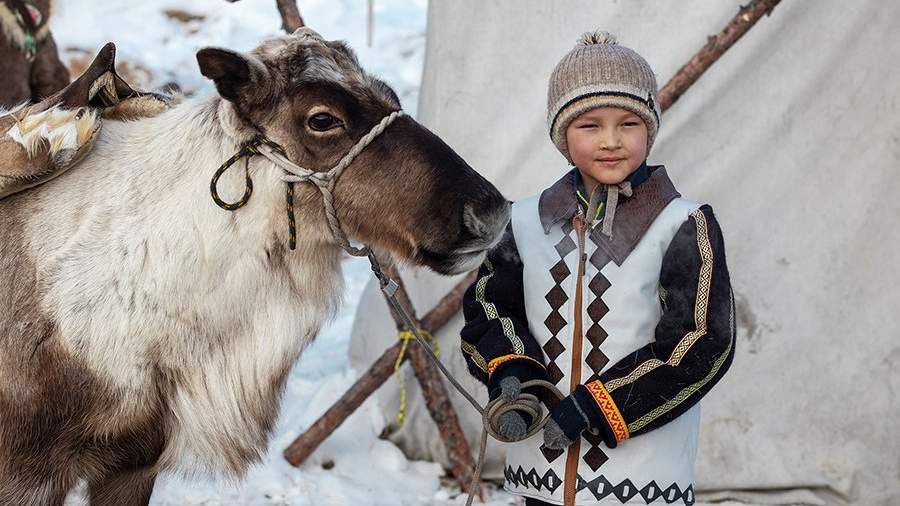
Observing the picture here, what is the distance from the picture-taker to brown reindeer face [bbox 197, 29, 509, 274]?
99.3 inches

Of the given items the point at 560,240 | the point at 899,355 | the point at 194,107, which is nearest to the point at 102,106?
the point at 194,107

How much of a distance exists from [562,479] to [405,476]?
2426 millimetres

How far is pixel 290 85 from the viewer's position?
261cm

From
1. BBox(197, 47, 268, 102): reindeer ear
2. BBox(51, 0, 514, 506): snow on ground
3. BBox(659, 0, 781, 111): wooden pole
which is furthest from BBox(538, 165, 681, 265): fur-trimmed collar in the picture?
BBox(659, 0, 781, 111): wooden pole

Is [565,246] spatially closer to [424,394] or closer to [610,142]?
[610,142]

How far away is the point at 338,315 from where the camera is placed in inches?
137

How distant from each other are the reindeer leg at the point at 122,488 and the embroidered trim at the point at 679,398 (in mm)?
1352

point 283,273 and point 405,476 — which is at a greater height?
point 283,273

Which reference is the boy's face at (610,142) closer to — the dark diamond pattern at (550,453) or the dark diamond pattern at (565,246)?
the dark diamond pattern at (565,246)

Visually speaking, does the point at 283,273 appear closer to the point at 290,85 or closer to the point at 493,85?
the point at 290,85

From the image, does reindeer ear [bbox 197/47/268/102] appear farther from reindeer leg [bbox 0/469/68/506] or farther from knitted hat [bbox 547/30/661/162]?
reindeer leg [bbox 0/469/68/506]

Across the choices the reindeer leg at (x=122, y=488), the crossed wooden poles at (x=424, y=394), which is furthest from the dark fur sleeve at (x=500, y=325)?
the crossed wooden poles at (x=424, y=394)

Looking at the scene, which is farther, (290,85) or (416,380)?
(416,380)

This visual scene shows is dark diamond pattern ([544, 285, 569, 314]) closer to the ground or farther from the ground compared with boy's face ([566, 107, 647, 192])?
closer to the ground
